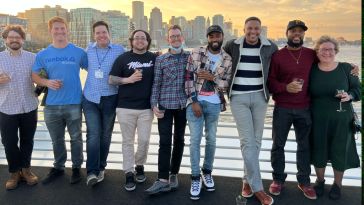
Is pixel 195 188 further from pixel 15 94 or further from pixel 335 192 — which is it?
pixel 15 94

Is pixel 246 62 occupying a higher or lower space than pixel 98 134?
higher

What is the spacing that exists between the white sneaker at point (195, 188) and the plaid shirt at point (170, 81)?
79 centimetres

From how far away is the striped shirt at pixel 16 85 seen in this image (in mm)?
3428

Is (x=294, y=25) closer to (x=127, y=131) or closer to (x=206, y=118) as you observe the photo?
(x=206, y=118)

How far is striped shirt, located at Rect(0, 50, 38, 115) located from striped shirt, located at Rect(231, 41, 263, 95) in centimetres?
220

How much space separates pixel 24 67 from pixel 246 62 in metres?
2.31

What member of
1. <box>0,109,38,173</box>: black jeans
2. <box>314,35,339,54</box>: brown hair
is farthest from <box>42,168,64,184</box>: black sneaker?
<box>314,35,339,54</box>: brown hair

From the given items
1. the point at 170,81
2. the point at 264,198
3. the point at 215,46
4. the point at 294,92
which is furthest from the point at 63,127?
the point at 294,92

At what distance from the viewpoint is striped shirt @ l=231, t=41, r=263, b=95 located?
3.17 m

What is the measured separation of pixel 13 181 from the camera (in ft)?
12.0

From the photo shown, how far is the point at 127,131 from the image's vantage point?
3494 mm

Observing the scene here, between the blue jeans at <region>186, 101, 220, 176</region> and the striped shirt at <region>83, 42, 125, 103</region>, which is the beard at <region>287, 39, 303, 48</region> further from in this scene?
the striped shirt at <region>83, 42, 125, 103</region>

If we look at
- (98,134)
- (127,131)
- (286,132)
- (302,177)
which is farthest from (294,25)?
(98,134)

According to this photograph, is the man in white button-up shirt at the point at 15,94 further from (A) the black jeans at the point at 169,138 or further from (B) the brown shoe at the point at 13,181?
(A) the black jeans at the point at 169,138
